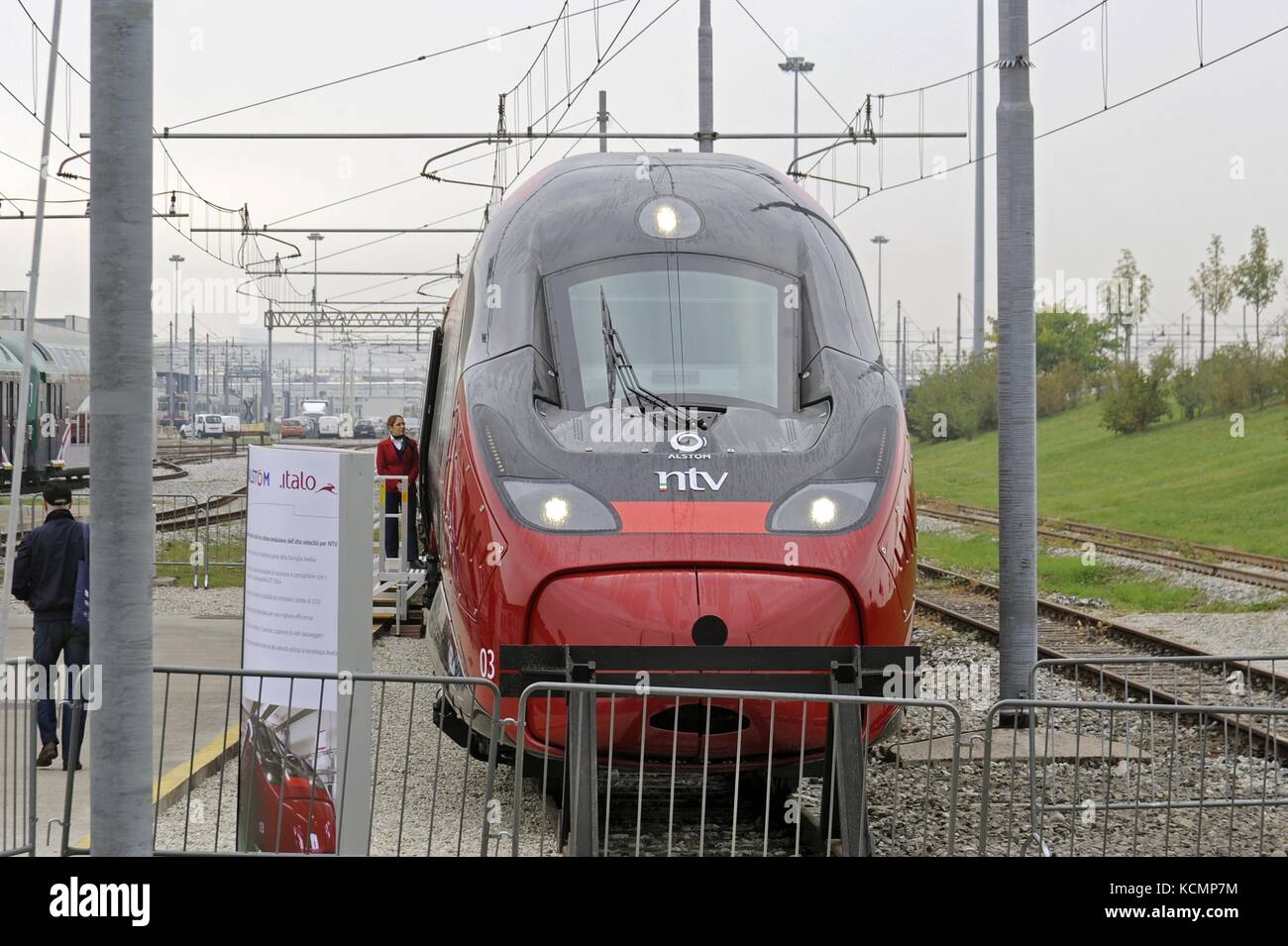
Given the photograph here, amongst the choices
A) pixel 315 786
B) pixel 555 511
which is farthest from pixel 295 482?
pixel 315 786

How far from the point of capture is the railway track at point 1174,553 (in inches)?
805

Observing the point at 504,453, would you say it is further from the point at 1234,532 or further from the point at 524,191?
the point at 1234,532

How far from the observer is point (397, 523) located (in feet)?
59.7

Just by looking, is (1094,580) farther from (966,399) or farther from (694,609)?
(966,399)

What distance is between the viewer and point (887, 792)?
899 centimetres

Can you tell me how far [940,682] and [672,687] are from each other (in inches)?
282

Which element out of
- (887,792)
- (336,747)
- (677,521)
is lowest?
(887,792)

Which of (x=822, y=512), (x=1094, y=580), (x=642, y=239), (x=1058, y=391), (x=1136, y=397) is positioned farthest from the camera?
(x=1058, y=391)

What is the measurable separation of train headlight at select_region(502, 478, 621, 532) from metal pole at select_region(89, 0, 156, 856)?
2787mm

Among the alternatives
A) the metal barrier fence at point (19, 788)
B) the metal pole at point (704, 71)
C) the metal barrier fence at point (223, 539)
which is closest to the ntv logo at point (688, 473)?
the metal barrier fence at point (19, 788)

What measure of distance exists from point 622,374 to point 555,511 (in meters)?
1.10
